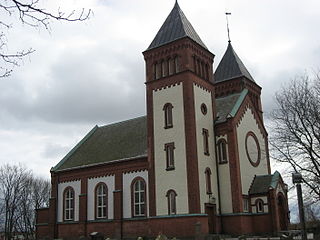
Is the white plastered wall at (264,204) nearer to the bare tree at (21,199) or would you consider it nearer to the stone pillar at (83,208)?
the stone pillar at (83,208)

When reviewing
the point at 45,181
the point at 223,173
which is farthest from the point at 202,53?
the point at 45,181

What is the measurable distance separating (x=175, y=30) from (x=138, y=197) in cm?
1630

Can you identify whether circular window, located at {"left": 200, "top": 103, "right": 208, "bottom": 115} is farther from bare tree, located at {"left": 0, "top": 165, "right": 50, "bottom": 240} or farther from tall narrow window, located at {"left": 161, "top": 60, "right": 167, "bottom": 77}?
bare tree, located at {"left": 0, "top": 165, "right": 50, "bottom": 240}

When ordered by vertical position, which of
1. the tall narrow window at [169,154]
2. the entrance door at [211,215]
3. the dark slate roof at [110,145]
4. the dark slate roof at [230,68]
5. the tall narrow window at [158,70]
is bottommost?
the entrance door at [211,215]

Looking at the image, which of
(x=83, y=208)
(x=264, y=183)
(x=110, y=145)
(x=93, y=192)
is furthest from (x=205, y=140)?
(x=83, y=208)

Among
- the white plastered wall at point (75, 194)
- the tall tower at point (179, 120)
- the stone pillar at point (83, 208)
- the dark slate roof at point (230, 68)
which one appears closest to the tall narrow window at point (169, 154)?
the tall tower at point (179, 120)

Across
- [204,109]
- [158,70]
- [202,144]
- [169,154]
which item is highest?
[158,70]

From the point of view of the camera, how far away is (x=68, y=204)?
44906 mm

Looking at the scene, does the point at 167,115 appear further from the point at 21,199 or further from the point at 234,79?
the point at 21,199

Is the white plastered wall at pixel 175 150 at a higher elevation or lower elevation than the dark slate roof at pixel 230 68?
lower

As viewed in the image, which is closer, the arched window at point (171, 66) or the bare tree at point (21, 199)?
the arched window at point (171, 66)

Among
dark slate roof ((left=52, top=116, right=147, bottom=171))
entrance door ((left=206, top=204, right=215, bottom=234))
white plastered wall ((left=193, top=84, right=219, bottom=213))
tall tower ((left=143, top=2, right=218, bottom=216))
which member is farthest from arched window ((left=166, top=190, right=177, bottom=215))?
dark slate roof ((left=52, top=116, right=147, bottom=171))

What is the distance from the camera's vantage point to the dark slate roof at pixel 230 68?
154ft

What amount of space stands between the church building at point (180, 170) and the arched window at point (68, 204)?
0.11 meters
